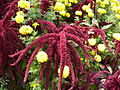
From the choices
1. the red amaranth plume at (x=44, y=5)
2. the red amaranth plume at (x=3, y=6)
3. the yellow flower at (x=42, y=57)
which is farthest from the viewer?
the red amaranth plume at (x=3, y=6)

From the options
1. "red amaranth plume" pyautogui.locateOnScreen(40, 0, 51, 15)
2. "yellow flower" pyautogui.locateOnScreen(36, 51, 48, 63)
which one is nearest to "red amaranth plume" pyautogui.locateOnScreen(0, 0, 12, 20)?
"red amaranth plume" pyautogui.locateOnScreen(40, 0, 51, 15)

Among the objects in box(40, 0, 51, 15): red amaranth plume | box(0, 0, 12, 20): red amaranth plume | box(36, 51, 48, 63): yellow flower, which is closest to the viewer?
box(36, 51, 48, 63): yellow flower

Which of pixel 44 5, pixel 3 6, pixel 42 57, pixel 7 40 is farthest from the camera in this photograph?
pixel 3 6

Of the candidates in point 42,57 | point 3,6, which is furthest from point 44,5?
point 42,57

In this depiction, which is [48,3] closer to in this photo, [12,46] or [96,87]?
[12,46]

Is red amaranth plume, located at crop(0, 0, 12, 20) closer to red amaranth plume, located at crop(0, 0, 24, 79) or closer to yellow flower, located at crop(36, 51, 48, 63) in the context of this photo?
red amaranth plume, located at crop(0, 0, 24, 79)

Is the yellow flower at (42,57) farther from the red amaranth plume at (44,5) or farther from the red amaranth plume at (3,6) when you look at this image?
the red amaranth plume at (3,6)

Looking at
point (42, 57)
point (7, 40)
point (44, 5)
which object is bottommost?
point (42, 57)

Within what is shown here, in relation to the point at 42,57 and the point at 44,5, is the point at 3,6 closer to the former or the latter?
the point at 44,5

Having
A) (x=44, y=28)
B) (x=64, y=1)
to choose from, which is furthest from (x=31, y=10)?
(x=64, y=1)

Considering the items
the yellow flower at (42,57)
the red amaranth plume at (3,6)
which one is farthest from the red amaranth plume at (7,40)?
the red amaranth plume at (3,6)

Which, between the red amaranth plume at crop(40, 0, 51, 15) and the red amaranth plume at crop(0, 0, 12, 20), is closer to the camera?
the red amaranth plume at crop(40, 0, 51, 15)

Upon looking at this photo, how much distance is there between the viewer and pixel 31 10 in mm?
1385

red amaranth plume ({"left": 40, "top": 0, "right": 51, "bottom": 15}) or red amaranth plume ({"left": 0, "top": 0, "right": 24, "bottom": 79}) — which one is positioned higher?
red amaranth plume ({"left": 40, "top": 0, "right": 51, "bottom": 15})
